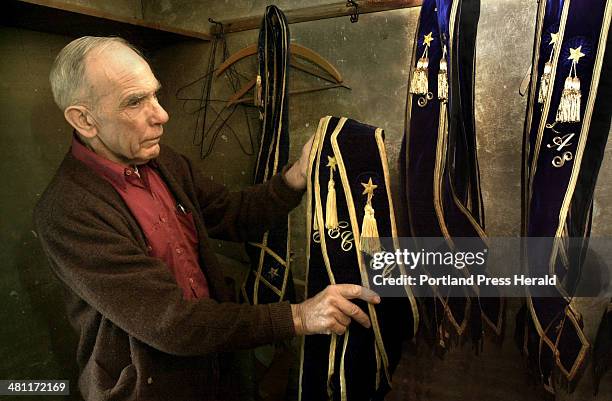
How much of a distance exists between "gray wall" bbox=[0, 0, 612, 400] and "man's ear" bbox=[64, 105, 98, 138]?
56cm

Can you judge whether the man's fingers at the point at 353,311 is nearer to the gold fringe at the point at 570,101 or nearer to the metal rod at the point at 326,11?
the gold fringe at the point at 570,101

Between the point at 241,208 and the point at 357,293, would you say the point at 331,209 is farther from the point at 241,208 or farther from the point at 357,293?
the point at 241,208

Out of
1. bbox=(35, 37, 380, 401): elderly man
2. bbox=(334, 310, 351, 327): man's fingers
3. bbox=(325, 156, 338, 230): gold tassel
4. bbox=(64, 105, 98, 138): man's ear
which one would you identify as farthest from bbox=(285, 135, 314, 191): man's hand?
bbox=(64, 105, 98, 138): man's ear

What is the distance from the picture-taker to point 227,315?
36.8 inches

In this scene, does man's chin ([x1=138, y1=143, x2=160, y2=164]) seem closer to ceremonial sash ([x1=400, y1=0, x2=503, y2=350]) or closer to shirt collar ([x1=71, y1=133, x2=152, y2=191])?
shirt collar ([x1=71, y1=133, x2=152, y2=191])

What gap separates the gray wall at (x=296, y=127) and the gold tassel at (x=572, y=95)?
289mm

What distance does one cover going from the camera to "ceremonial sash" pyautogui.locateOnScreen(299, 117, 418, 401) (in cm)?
97

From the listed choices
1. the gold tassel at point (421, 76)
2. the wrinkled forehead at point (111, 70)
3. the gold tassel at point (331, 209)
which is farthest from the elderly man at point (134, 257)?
Result: the gold tassel at point (421, 76)

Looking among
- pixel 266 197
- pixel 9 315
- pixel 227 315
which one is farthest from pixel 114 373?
pixel 9 315

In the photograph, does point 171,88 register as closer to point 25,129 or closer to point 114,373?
point 25,129

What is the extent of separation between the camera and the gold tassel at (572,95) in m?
0.82

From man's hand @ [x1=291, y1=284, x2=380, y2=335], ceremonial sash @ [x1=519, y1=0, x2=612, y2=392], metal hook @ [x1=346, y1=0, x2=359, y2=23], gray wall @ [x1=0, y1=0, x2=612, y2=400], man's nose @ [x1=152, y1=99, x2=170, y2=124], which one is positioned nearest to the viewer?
ceremonial sash @ [x1=519, y1=0, x2=612, y2=392]

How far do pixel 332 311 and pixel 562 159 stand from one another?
54 cm

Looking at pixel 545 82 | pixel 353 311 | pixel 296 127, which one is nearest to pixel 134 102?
pixel 296 127
